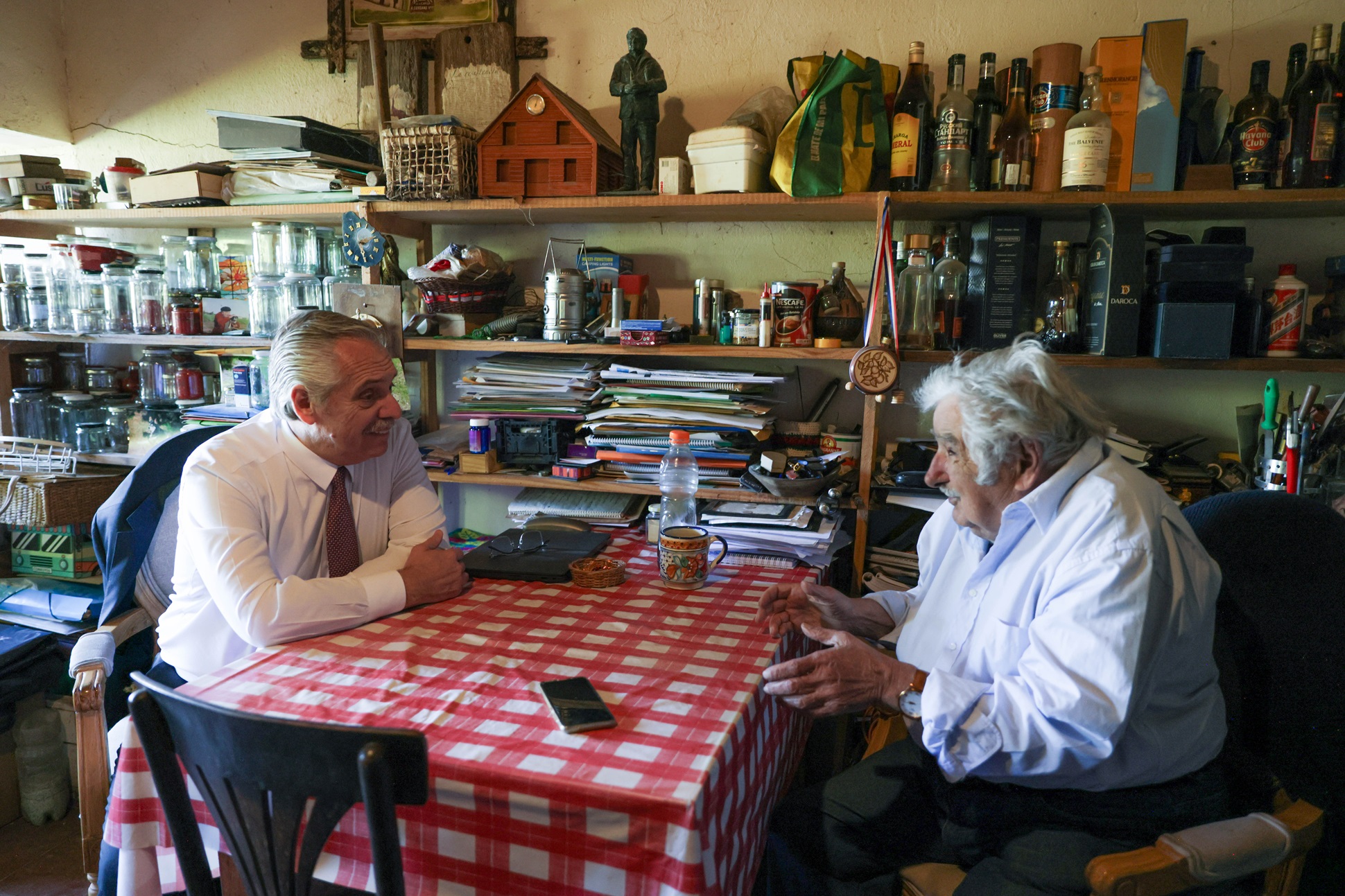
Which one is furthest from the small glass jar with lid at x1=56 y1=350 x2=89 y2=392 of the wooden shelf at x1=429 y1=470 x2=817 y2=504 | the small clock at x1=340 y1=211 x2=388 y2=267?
the wooden shelf at x1=429 y1=470 x2=817 y2=504

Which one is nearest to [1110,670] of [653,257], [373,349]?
[373,349]

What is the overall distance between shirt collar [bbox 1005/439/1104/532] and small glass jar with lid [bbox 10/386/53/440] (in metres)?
3.17

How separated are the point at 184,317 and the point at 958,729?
2.62m

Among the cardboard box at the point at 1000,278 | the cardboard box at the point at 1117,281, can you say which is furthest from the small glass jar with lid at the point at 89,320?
the cardboard box at the point at 1117,281

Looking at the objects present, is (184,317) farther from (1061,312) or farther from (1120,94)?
(1120,94)

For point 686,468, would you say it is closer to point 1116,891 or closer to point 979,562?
point 979,562

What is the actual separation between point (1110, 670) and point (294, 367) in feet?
5.02

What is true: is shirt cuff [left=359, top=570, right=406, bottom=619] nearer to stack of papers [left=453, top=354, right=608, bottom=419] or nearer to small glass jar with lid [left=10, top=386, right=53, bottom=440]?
stack of papers [left=453, top=354, right=608, bottom=419]

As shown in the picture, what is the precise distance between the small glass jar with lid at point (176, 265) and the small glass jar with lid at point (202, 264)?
29mm

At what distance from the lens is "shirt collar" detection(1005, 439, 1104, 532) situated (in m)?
1.31

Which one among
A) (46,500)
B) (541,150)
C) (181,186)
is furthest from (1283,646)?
(46,500)

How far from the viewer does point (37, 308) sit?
9.19 feet

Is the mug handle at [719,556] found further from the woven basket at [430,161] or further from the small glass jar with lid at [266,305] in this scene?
the small glass jar with lid at [266,305]

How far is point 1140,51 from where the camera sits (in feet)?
5.98
